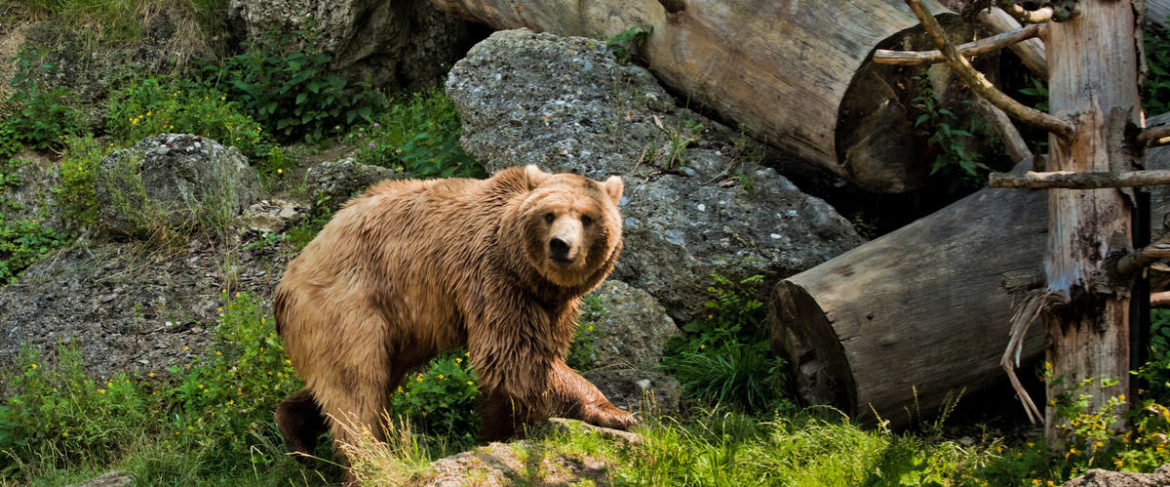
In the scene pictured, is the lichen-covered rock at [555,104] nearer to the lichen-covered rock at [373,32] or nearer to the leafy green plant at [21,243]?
the lichen-covered rock at [373,32]

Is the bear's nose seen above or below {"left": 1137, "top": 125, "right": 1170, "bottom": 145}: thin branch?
below

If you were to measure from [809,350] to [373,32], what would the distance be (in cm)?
549

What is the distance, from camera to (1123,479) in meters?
3.75

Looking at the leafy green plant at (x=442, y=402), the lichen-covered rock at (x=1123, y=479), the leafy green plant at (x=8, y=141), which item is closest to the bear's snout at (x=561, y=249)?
the leafy green plant at (x=442, y=402)

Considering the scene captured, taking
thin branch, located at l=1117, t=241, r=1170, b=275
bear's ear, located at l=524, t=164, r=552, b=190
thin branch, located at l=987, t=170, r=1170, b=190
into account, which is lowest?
bear's ear, located at l=524, t=164, r=552, b=190

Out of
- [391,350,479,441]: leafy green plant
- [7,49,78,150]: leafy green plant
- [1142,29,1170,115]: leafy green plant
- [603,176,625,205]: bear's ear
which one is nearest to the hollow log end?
[603,176,625,205]: bear's ear

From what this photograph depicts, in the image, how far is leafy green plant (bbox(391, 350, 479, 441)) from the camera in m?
6.10

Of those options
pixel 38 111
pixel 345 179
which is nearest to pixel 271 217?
pixel 345 179

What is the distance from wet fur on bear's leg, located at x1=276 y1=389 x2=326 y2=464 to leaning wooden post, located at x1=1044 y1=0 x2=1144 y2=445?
374 centimetres

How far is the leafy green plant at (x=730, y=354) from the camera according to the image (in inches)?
240

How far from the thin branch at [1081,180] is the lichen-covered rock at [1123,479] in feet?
3.81

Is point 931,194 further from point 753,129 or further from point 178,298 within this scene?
point 178,298

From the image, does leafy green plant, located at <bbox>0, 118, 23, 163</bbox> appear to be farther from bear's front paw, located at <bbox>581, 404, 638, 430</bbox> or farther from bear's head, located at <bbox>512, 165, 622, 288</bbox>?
bear's front paw, located at <bbox>581, 404, 638, 430</bbox>

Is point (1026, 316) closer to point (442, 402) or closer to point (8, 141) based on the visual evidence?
point (442, 402)
